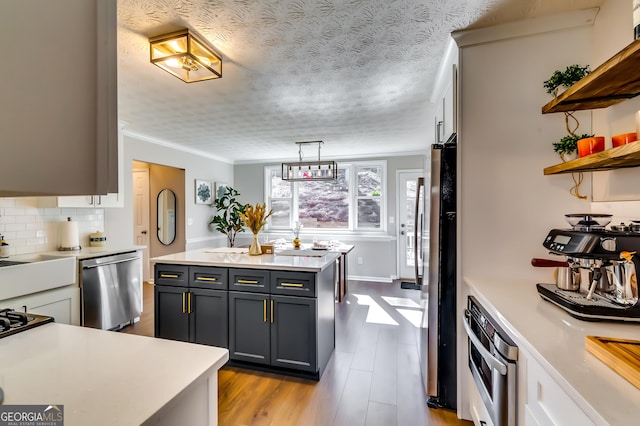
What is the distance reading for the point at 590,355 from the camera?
0.89 meters

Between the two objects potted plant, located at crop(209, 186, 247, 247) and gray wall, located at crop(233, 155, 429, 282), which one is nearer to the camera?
gray wall, located at crop(233, 155, 429, 282)

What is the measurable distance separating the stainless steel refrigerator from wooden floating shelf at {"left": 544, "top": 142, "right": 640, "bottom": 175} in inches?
22.3

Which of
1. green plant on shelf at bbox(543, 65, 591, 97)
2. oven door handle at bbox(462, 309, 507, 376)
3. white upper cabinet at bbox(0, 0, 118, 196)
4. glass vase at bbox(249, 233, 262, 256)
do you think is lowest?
oven door handle at bbox(462, 309, 507, 376)

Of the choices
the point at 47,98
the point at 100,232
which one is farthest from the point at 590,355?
the point at 100,232

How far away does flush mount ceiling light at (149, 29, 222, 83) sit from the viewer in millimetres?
1784

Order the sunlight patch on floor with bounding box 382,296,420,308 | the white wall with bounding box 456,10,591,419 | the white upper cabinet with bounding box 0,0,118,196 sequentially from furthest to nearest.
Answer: the sunlight patch on floor with bounding box 382,296,420,308
the white wall with bounding box 456,10,591,419
the white upper cabinet with bounding box 0,0,118,196

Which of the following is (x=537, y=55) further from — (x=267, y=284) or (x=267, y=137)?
(x=267, y=137)

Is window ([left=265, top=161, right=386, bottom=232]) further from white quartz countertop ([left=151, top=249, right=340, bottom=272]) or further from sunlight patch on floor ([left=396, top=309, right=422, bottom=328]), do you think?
white quartz countertop ([left=151, top=249, right=340, bottom=272])

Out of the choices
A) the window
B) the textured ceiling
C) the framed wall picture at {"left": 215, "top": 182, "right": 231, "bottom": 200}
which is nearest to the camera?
the textured ceiling

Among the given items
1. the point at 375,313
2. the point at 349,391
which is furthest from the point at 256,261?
the point at 375,313

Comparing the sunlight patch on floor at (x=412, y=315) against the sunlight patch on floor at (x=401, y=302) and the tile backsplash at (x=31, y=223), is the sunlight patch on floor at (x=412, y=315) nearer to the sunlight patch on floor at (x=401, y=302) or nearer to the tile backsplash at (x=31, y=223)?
the sunlight patch on floor at (x=401, y=302)

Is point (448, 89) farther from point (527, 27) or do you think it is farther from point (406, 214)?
point (406, 214)

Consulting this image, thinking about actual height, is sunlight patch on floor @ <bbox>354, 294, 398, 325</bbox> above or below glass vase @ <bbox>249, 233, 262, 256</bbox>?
below

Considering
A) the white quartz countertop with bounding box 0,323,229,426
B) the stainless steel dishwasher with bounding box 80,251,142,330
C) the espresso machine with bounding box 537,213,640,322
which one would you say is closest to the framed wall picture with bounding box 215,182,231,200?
the stainless steel dishwasher with bounding box 80,251,142,330
